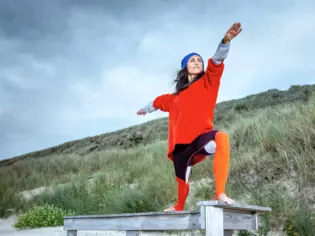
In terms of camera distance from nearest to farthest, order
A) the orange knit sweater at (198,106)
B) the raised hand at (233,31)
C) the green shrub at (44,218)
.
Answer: the raised hand at (233,31)
the orange knit sweater at (198,106)
the green shrub at (44,218)

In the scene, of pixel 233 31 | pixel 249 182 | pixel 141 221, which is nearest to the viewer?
pixel 233 31

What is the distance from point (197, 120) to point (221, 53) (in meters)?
0.58

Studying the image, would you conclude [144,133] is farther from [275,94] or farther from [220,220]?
[220,220]

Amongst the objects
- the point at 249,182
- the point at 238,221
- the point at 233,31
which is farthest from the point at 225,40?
the point at 249,182

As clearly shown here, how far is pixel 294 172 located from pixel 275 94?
48.6 ft

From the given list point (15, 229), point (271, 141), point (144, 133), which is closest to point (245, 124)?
point (271, 141)

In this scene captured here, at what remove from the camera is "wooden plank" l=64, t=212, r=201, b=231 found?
3.69 meters

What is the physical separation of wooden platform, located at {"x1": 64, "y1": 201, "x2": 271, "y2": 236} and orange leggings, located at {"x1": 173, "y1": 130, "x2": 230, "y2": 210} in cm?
15

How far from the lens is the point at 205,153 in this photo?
3578 mm

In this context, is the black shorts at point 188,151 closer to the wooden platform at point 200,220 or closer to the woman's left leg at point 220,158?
the woman's left leg at point 220,158

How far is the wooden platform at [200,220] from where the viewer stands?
11.2 ft

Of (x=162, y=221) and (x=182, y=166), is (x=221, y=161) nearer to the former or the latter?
(x=182, y=166)

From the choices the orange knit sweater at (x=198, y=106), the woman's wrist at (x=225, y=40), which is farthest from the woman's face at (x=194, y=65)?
the woman's wrist at (x=225, y=40)

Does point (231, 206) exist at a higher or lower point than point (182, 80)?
lower
